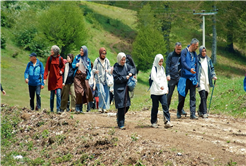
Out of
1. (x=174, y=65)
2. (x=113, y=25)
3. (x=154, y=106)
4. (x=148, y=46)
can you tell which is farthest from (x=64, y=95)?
(x=113, y=25)

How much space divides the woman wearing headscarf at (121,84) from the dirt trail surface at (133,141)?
0.53 meters

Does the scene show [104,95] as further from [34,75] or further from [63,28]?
[63,28]

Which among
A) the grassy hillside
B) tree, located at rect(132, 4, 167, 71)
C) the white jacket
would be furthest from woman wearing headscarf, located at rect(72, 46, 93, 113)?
tree, located at rect(132, 4, 167, 71)

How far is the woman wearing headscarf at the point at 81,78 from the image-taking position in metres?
12.6

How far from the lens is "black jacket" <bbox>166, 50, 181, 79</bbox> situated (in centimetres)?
1204

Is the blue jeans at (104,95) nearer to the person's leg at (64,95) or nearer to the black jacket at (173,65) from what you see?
the person's leg at (64,95)

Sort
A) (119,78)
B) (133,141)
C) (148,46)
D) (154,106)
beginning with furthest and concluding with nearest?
(148,46)
(154,106)
(119,78)
(133,141)

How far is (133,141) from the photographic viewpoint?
8.37 m

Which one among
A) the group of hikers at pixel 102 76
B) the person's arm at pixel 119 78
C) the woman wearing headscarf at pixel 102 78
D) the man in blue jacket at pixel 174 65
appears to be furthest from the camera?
the woman wearing headscarf at pixel 102 78

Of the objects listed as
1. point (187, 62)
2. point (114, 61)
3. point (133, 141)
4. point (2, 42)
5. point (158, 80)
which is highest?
point (2, 42)

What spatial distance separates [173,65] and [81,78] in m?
3.41

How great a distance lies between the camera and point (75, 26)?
176 ft

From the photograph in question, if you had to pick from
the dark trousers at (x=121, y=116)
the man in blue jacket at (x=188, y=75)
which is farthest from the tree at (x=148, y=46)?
the dark trousers at (x=121, y=116)

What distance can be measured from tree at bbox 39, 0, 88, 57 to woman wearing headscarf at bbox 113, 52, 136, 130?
4222cm
